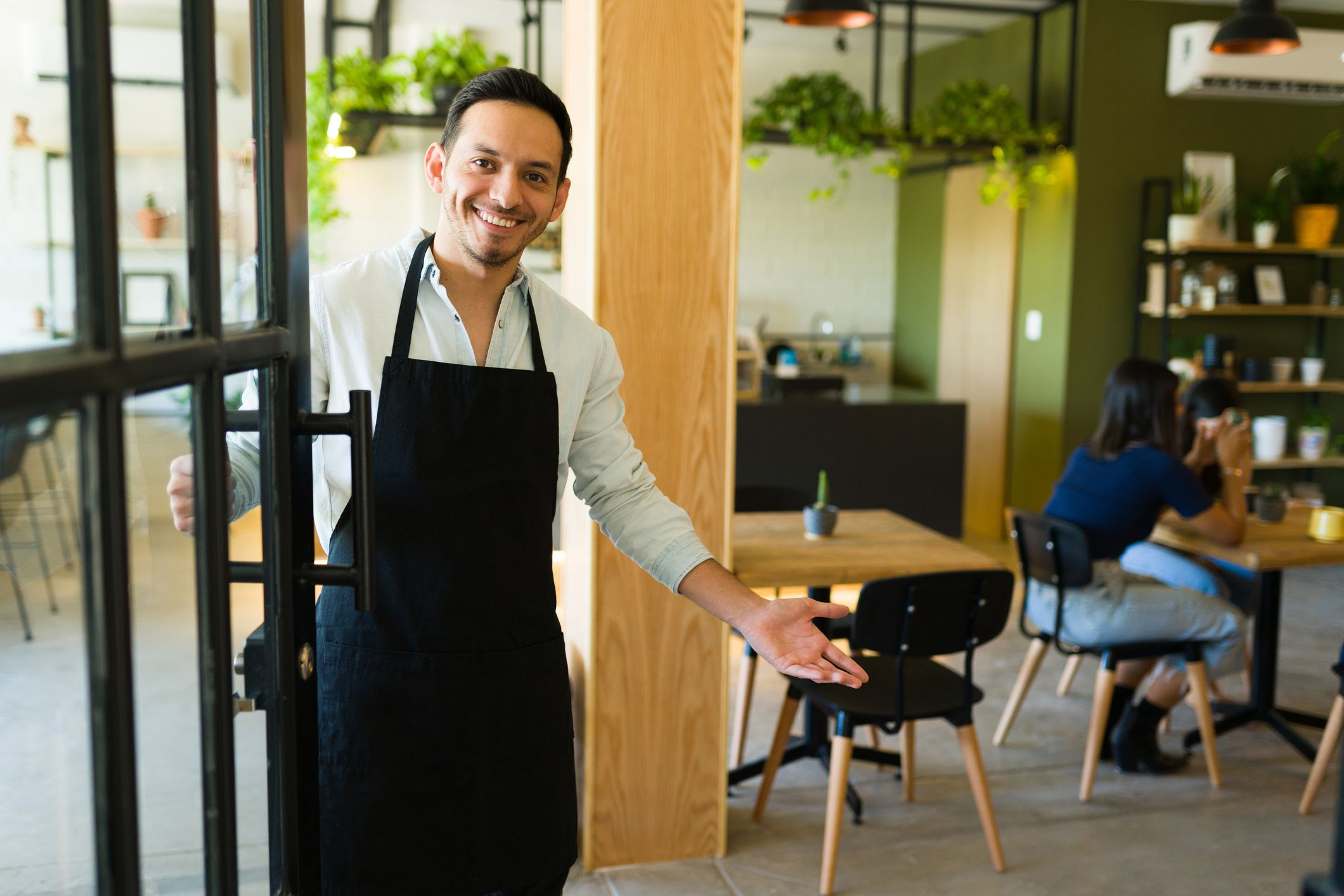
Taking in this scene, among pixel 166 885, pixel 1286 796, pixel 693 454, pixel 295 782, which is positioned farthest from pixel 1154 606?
pixel 166 885

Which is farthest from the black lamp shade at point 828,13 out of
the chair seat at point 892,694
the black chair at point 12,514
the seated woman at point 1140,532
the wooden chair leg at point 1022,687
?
the black chair at point 12,514

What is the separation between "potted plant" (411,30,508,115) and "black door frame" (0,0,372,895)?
4900 millimetres

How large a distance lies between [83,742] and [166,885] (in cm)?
18

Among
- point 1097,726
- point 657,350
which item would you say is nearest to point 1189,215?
point 1097,726

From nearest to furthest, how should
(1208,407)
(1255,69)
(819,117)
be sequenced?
(1208,407) → (819,117) → (1255,69)

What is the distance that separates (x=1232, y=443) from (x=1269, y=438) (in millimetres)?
3145

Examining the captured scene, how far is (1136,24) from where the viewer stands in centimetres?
658

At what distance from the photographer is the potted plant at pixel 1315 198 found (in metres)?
6.67

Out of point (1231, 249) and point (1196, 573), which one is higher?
point (1231, 249)

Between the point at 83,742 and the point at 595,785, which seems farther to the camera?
the point at 595,785

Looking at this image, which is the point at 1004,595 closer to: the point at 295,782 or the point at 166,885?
the point at 295,782

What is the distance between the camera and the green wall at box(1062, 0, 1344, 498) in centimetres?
657

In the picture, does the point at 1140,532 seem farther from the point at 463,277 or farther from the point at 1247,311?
the point at 1247,311

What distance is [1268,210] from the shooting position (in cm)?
665
